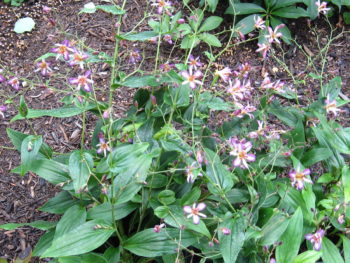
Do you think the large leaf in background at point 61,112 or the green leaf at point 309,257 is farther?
the large leaf in background at point 61,112

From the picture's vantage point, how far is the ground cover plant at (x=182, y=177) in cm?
179

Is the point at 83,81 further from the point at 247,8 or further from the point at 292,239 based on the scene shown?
the point at 247,8

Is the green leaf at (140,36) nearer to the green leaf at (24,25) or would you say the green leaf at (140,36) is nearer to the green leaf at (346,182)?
the green leaf at (346,182)

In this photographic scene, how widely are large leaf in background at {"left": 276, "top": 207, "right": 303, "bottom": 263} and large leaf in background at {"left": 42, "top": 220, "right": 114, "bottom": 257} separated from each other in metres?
0.71

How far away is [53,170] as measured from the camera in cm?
202

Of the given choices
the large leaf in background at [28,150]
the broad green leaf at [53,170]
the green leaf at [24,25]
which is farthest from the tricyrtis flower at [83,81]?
the green leaf at [24,25]

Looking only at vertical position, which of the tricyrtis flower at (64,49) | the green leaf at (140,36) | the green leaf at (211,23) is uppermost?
the tricyrtis flower at (64,49)

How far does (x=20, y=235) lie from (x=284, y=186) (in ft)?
4.57

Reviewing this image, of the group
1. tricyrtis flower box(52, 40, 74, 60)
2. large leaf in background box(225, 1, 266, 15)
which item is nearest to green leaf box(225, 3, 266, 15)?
large leaf in background box(225, 1, 266, 15)

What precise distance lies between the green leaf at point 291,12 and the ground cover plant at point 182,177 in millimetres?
1049

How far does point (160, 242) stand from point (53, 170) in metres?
0.58

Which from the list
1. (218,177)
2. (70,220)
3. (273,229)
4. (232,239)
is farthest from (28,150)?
(273,229)

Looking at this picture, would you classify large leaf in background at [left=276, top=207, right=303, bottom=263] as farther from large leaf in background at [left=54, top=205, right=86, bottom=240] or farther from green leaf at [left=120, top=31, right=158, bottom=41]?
green leaf at [left=120, top=31, right=158, bottom=41]

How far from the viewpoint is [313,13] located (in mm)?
3156
